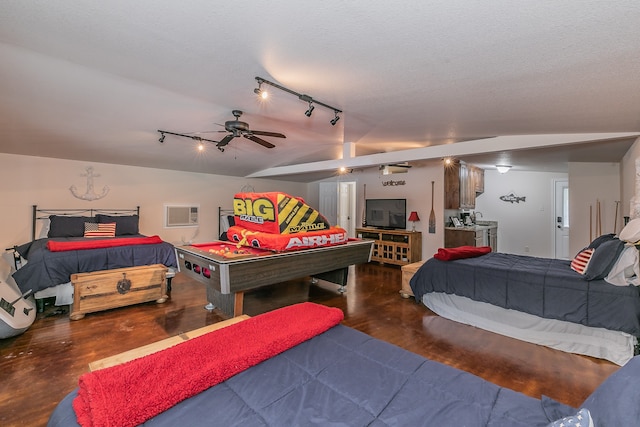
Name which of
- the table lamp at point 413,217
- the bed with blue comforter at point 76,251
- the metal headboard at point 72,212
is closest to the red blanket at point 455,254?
the table lamp at point 413,217

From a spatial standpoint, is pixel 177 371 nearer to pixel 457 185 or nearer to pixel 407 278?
pixel 407 278

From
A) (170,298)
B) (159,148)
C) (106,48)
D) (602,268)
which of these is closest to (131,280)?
(170,298)

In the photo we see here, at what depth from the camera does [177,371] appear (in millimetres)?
1090

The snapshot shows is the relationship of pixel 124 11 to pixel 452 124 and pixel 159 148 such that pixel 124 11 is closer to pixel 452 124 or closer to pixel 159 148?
pixel 452 124

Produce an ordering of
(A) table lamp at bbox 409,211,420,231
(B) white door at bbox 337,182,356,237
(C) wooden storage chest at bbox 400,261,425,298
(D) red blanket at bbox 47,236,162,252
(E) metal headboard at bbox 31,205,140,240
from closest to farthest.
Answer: (D) red blanket at bbox 47,236,162,252
(C) wooden storage chest at bbox 400,261,425,298
(E) metal headboard at bbox 31,205,140,240
(A) table lamp at bbox 409,211,420,231
(B) white door at bbox 337,182,356,237

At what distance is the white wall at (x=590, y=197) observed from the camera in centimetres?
432

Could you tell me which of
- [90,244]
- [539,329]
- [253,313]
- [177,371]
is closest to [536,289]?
[539,329]

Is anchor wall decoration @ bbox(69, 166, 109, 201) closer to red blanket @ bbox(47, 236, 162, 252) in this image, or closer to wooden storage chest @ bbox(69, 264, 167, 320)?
red blanket @ bbox(47, 236, 162, 252)

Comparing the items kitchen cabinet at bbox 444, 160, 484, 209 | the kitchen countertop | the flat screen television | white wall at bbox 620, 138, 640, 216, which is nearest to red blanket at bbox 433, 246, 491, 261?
white wall at bbox 620, 138, 640, 216

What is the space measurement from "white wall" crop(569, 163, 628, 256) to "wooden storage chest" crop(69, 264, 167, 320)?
629 centimetres

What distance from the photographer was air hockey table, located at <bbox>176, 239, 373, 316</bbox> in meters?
2.62

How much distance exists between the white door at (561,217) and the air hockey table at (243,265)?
5.03 m

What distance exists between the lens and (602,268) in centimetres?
246

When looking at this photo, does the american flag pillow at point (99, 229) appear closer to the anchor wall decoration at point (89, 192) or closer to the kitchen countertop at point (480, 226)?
the anchor wall decoration at point (89, 192)
